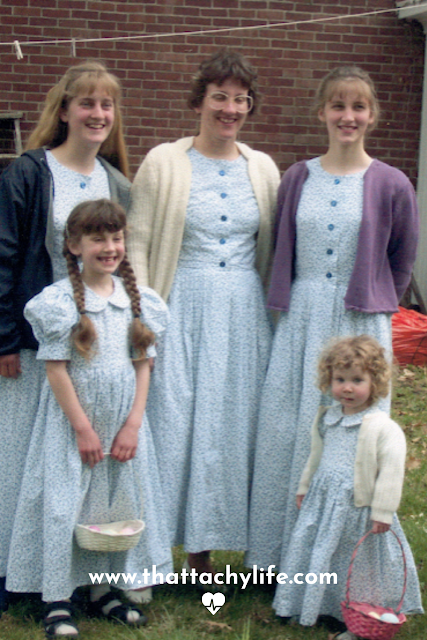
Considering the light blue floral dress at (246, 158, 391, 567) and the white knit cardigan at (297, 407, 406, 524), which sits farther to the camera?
the light blue floral dress at (246, 158, 391, 567)

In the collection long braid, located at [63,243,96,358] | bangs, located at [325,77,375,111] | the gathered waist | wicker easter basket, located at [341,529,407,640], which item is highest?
bangs, located at [325,77,375,111]

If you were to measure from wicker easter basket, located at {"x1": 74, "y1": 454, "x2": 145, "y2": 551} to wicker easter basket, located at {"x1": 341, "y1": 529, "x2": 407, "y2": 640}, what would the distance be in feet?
2.45

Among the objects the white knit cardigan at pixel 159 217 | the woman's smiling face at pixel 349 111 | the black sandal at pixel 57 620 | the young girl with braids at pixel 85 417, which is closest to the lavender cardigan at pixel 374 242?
the woman's smiling face at pixel 349 111

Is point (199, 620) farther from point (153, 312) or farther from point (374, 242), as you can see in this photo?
point (374, 242)

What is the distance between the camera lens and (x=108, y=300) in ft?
10.4

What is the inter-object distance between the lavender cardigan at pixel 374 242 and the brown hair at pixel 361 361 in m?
0.20

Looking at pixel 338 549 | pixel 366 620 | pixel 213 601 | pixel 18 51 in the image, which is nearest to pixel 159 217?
pixel 338 549

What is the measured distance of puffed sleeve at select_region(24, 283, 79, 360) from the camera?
9.98ft

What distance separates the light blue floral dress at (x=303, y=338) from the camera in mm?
3418

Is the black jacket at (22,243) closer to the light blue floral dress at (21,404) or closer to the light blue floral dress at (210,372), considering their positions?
the light blue floral dress at (21,404)

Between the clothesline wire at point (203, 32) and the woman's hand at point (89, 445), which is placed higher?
the clothesline wire at point (203, 32)

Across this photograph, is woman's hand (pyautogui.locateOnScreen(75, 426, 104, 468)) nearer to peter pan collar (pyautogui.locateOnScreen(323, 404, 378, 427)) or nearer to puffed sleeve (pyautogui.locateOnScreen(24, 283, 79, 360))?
puffed sleeve (pyautogui.locateOnScreen(24, 283, 79, 360))

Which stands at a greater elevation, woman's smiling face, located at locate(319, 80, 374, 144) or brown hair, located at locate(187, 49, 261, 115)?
brown hair, located at locate(187, 49, 261, 115)

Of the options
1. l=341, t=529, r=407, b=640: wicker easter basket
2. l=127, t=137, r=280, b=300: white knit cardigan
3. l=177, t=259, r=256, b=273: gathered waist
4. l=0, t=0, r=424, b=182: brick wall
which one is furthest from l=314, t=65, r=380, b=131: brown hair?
l=0, t=0, r=424, b=182: brick wall
